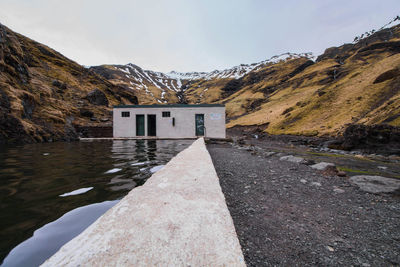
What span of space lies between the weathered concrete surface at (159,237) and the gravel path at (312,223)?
0.65 m

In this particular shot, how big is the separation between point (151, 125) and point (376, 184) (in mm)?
18891

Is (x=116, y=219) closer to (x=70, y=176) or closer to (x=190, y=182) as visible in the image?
(x=190, y=182)

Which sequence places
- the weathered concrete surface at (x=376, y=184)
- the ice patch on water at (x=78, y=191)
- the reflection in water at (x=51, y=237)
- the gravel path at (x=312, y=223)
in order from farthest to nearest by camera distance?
1. the weathered concrete surface at (x=376, y=184)
2. the ice patch on water at (x=78, y=191)
3. the gravel path at (x=312, y=223)
4. the reflection in water at (x=51, y=237)

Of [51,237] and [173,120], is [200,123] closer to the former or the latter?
[173,120]

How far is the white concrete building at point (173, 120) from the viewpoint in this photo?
1853cm

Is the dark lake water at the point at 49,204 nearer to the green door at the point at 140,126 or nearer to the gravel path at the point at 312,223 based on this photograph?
the gravel path at the point at 312,223

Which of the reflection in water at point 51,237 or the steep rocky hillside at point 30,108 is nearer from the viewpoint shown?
the reflection in water at point 51,237

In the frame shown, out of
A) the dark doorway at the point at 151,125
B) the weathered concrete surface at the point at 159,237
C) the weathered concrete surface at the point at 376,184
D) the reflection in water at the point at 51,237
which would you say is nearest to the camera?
the weathered concrete surface at the point at 159,237

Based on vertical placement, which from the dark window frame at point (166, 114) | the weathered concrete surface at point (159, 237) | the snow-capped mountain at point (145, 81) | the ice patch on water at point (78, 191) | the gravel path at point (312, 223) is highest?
the snow-capped mountain at point (145, 81)

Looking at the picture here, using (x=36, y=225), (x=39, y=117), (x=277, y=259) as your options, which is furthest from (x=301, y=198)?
(x=39, y=117)

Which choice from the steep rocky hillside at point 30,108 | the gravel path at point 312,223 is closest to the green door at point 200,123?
the steep rocky hillside at point 30,108

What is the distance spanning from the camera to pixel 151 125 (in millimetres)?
19719

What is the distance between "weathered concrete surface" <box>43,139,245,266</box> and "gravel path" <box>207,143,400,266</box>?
65cm

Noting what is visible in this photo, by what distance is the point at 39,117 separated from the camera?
48.5 feet
